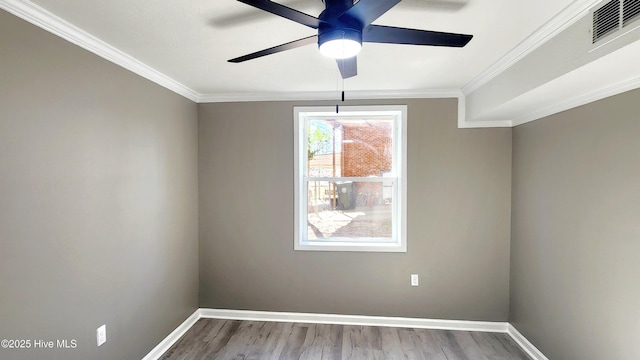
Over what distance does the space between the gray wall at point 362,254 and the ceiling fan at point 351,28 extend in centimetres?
176

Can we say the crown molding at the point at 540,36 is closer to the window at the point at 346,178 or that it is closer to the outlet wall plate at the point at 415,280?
the window at the point at 346,178

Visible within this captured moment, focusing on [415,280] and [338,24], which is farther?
[415,280]

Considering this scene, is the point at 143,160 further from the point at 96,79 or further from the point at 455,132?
the point at 455,132

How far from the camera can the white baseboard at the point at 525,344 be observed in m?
2.50

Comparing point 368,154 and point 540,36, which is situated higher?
point 540,36

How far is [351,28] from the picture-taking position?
1.24m

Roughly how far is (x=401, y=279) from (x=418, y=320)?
46cm

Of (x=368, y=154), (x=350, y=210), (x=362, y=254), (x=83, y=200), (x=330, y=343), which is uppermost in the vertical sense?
(x=368, y=154)

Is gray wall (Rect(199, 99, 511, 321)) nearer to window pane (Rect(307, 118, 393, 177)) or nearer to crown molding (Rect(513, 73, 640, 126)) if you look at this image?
window pane (Rect(307, 118, 393, 177))

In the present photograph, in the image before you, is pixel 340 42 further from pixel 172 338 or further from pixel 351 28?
pixel 172 338

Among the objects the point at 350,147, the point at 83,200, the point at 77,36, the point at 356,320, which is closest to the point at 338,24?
the point at 77,36

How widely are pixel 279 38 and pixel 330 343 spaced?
8.64 ft

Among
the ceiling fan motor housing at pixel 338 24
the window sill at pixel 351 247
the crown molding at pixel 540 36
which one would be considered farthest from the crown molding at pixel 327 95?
the ceiling fan motor housing at pixel 338 24

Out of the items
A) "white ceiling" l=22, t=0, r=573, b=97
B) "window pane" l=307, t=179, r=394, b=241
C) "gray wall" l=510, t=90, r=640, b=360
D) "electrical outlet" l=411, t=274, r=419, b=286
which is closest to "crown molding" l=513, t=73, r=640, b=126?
"gray wall" l=510, t=90, r=640, b=360
